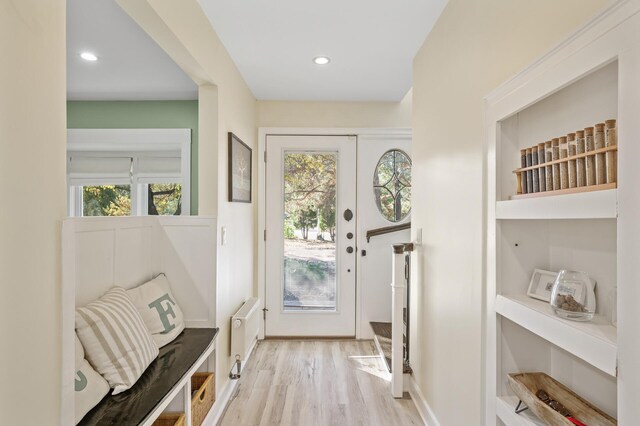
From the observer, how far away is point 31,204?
811 millimetres

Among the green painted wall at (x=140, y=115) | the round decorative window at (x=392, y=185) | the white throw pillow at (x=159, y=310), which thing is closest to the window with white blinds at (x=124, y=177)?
the green painted wall at (x=140, y=115)

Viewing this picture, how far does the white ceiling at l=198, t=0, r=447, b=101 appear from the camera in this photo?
200 centimetres

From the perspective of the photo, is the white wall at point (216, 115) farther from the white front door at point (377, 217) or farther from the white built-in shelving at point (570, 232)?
the white built-in shelving at point (570, 232)

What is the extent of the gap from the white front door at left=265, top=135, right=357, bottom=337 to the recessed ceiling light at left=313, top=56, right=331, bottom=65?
3.29ft

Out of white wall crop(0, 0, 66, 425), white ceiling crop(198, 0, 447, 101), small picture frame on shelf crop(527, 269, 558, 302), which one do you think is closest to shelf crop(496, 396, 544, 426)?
small picture frame on shelf crop(527, 269, 558, 302)

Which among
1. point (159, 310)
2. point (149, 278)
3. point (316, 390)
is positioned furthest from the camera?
point (316, 390)

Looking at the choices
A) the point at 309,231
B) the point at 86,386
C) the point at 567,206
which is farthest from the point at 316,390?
the point at 567,206

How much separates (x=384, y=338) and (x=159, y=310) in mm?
2097

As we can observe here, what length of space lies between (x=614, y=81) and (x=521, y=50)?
0.40m

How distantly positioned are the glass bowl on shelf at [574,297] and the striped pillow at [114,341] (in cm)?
157

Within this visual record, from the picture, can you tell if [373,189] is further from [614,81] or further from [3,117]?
[3,117]

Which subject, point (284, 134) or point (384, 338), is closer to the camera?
point (384, 338)

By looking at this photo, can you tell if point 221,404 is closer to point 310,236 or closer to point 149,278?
point 149,278

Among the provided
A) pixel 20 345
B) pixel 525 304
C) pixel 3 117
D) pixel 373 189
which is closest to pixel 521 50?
pixel 525 304
